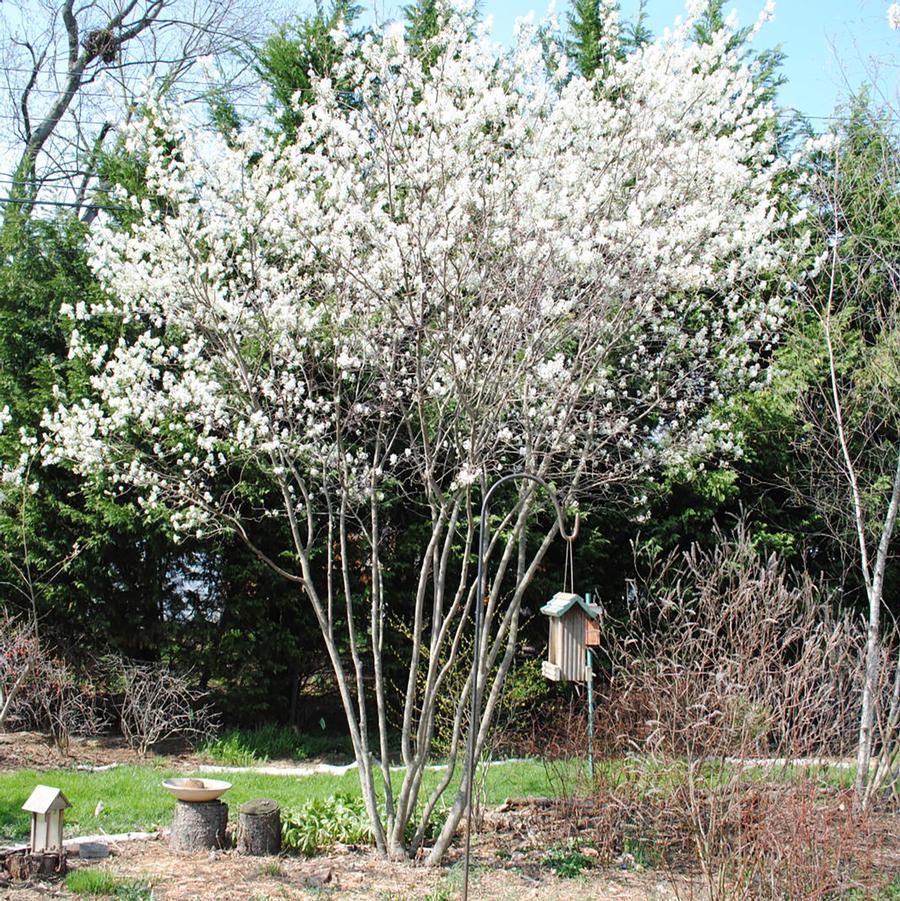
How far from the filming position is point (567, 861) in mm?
4711

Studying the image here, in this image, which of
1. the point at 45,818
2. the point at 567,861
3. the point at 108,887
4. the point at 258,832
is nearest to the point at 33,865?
the point at 45,818

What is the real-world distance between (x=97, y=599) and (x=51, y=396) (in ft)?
5.37

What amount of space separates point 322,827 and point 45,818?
137 cm

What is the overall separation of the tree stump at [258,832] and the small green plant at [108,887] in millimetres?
661

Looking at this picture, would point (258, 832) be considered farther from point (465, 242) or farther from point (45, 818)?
point (465, 242)

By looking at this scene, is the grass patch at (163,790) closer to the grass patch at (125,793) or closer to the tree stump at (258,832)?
the grass patch at (125,793)

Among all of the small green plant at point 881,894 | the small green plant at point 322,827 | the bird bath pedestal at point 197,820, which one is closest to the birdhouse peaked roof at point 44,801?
the bird bath pedestal at point 197,820

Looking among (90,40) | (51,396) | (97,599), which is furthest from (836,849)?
(90,40)

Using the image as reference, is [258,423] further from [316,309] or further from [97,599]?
[97,599]

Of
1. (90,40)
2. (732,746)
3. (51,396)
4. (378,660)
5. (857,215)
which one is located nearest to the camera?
(732,746)

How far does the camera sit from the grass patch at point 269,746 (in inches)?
282

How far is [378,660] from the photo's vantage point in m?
5.03

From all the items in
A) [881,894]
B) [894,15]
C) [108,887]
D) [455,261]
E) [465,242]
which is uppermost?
[894,15]

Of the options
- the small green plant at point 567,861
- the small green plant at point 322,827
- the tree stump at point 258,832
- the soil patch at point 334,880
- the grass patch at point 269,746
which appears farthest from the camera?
the grass patch at point 269,746
